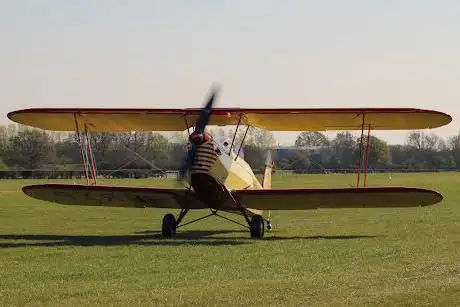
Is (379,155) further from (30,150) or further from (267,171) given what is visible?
(267,171)

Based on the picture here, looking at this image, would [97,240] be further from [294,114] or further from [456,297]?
[456,297]

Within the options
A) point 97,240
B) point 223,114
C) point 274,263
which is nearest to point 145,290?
point 274,263

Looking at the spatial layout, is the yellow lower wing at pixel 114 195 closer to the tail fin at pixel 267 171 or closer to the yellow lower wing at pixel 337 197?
the yellow lower wing at pixel 337 197

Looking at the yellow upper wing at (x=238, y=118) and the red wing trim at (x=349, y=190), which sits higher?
the yellow upper wing at (x=238, y=118)

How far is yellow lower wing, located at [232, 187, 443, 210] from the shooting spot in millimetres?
15492

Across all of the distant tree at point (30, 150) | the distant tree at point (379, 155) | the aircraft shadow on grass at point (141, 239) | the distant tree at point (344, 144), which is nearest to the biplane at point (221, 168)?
the aircraft shadow on grass at point (141, 239)

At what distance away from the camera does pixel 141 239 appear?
52.4ft

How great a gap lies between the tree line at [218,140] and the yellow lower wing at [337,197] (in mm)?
1391

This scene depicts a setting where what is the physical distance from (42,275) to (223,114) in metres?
7.21

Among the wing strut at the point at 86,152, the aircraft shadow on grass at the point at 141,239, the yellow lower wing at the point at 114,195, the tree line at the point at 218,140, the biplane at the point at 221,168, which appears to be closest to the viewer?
the aircraft shadow on grass at the point at 141,239

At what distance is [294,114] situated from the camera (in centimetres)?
1670

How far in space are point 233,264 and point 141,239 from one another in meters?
5.03

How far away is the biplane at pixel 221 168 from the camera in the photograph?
1563cm

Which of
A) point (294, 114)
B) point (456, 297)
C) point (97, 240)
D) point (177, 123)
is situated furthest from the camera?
point (177, 123)
